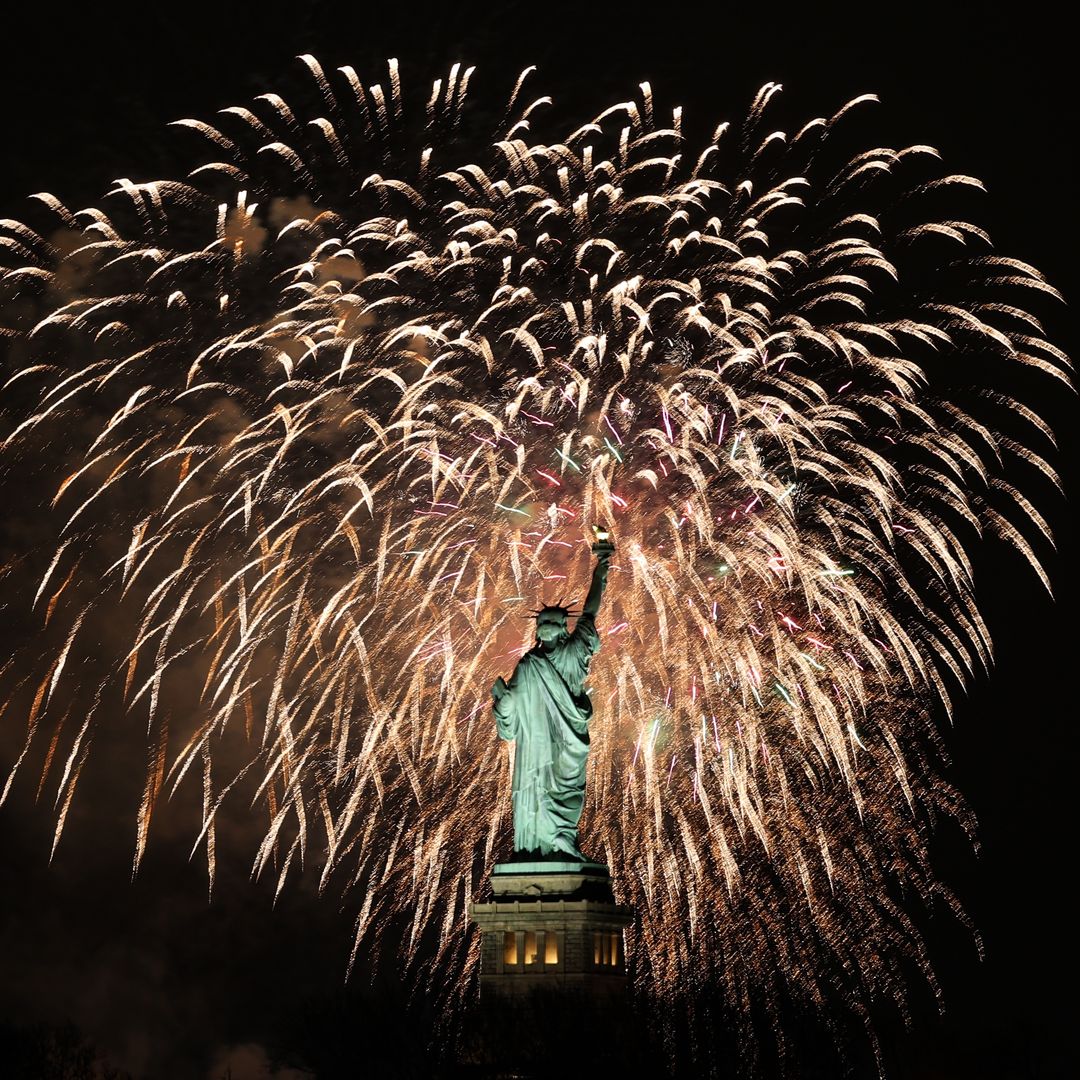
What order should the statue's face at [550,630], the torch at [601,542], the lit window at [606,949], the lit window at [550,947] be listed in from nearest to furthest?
the lit window at [550,947] → the lit window at [606,949] → the torch at [601,542] → the statue's face at [550,630]

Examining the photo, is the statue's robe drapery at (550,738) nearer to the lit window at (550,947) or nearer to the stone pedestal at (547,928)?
the stone pedestal at (547,928)

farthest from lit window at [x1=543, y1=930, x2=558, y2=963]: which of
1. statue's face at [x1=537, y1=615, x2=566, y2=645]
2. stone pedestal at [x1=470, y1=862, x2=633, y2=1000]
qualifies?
statue's face at [x1=537, y1=615, x2=566, y2=645]

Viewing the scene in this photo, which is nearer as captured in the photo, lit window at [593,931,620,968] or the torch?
lit window at [593,931,620,968]

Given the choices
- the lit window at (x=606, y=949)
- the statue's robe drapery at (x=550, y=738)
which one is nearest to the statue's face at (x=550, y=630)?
the statue's robe drapery at (x=550, y=738)

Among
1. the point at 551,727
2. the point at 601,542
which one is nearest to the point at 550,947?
the point at 551,727

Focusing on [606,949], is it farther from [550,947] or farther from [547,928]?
[547,928]

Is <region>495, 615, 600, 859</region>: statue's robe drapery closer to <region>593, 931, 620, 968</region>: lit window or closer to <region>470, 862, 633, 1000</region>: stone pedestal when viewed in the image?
<region>470, 862, 633, 1000</region>: stone pedestal

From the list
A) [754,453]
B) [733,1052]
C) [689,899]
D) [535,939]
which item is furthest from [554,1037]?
[754,453]

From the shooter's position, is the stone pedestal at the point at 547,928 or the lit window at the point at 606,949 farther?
the lit window at the point at 606,949

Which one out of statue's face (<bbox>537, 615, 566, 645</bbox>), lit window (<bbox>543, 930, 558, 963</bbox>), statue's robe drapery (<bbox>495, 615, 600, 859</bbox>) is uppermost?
statue's face (<bbox>537, 615, 566, 645</bbox>)
